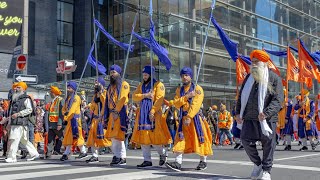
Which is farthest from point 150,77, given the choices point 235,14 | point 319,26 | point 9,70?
point 319,26

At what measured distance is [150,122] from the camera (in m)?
8.61

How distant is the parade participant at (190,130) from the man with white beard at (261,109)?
126cm

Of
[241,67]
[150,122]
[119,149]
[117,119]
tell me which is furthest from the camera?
[241,67]

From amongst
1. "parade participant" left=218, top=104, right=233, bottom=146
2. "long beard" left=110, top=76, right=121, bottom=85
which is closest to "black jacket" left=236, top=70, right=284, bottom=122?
"long beard" left=110, top=76, right=121, bottom=85

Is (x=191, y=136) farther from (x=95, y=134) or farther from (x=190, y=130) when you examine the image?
(x=95, y=134)

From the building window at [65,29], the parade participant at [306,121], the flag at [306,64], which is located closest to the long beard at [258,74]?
the parade participant at [306,121]

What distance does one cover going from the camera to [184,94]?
8164 mm

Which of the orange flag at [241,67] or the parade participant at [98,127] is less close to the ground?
the orange flag at [241,67]

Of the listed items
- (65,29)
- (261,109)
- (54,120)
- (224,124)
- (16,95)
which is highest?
(65,29)

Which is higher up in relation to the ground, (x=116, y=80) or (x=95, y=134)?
(x=116, y=80)

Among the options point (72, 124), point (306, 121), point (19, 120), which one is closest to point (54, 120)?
point (72, 124)

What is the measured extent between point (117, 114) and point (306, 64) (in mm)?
9421

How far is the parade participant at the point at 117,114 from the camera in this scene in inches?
356

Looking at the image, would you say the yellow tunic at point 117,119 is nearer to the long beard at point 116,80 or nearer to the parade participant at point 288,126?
the long beard at point 116,80
